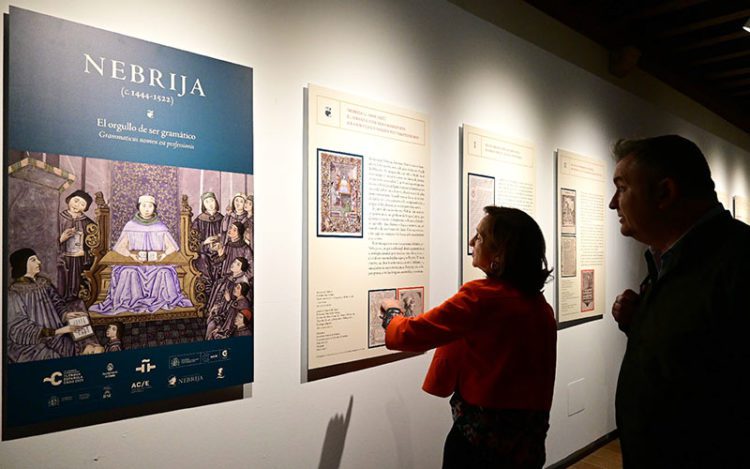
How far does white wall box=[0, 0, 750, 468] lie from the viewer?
5.45 ft

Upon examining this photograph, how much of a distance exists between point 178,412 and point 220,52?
1283 mm

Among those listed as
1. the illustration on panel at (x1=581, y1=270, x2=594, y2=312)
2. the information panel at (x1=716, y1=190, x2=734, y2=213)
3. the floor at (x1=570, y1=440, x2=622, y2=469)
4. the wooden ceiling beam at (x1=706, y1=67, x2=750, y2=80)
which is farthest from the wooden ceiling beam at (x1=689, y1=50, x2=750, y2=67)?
the floor at (x1=570, y1=440, x2=622, y2=469)

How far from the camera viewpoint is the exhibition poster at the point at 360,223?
2100 mm

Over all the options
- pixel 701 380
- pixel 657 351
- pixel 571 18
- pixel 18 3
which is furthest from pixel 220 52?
pixel 571 18

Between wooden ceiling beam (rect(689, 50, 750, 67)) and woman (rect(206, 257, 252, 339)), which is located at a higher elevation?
wooden ceiling beam (rect(689, 50, 750, 67))

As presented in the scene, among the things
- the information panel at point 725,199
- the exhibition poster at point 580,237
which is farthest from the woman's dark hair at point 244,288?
the information panel at point 725,199

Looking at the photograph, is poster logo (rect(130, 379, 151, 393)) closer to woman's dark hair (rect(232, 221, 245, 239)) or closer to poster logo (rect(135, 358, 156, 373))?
poster logo (rect(135, 358, 156, 373))

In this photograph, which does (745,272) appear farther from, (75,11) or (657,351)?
(75,11)

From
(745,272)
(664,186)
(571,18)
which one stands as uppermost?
(571,18)

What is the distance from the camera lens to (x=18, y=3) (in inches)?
55.7

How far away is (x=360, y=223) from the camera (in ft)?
7.44

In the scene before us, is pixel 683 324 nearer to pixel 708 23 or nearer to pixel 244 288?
pixel 244 288

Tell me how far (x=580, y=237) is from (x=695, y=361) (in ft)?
8.71

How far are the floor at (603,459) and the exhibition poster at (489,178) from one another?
1943mm
